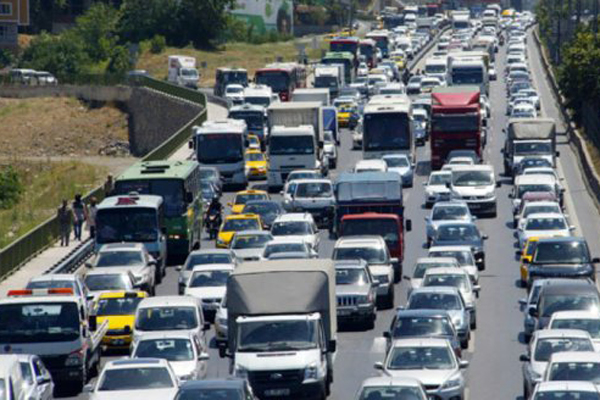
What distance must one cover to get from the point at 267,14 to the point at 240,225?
122667 mm

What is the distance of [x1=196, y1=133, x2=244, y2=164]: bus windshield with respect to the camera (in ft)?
228

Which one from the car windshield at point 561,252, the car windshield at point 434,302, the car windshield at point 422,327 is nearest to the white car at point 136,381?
the car windshield at point 422,327

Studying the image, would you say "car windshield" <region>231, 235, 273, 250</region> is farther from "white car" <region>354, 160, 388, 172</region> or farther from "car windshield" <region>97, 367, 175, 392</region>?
"car windshield" <region>97, 367, 175, 392</region>

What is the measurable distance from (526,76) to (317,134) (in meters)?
44.8

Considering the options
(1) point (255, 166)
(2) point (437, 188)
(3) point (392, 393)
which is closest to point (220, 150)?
(1) point (255, 166)

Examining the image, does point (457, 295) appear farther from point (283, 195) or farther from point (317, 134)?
point (317, 134)

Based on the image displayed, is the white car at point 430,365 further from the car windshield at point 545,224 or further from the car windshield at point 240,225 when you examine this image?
the car windshield at point 240,225

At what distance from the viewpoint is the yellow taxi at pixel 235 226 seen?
175 feet

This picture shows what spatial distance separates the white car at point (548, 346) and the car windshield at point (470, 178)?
28596 millimetres

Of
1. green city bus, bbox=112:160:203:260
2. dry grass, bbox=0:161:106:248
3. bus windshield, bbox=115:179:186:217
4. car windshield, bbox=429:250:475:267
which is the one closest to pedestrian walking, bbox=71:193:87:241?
green city bus, bbox=112:160:203:260

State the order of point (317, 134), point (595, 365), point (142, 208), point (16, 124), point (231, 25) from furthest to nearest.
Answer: point (231, 25), point (16, 124), point (317, 134), point (142, 208), point (595, 365)

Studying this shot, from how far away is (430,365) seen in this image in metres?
32.3

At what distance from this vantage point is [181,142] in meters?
84.2

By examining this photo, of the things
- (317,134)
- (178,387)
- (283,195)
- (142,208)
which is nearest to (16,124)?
(317,134)
